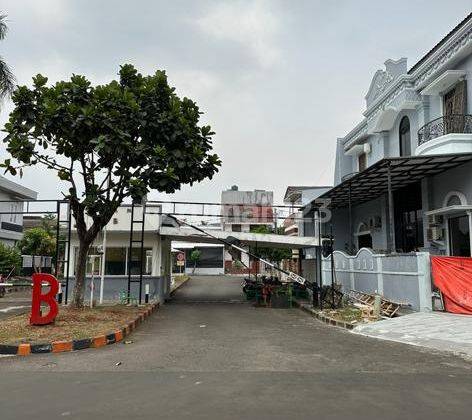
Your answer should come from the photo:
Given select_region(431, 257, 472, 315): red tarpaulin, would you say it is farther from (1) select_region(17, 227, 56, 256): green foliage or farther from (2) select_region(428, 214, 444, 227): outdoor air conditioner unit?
(1) select_region(17, 227, 56, 256): green foliage

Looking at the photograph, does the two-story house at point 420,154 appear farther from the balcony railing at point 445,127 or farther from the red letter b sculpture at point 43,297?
the red letter b sculpture at point 43,297

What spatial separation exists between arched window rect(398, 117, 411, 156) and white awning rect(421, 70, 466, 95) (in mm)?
2494

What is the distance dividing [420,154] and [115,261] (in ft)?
43.1

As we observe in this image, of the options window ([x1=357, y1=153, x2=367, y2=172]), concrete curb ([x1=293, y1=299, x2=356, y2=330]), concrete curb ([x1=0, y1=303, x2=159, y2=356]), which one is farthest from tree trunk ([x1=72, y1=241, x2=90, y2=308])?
window ([x1=357, y1=153, x2=367, y2=172])

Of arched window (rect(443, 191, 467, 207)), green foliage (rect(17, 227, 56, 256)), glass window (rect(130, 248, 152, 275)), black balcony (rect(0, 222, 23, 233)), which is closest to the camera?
arched window (rect(443, 191, 467, 207))

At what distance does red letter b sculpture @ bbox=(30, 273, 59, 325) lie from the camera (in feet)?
36.5

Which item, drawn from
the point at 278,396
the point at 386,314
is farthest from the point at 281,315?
the point at 278,396

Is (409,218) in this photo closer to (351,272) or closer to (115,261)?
(351,272)

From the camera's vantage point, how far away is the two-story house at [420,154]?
640 inches

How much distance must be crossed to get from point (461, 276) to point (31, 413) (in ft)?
38.1

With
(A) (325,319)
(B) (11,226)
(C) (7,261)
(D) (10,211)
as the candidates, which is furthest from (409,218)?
(D) (10,211)

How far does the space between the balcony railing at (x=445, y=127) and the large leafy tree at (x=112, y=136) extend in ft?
27.5

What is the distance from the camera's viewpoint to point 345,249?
27.4 metres

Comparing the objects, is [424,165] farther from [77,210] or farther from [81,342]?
[81,342]
